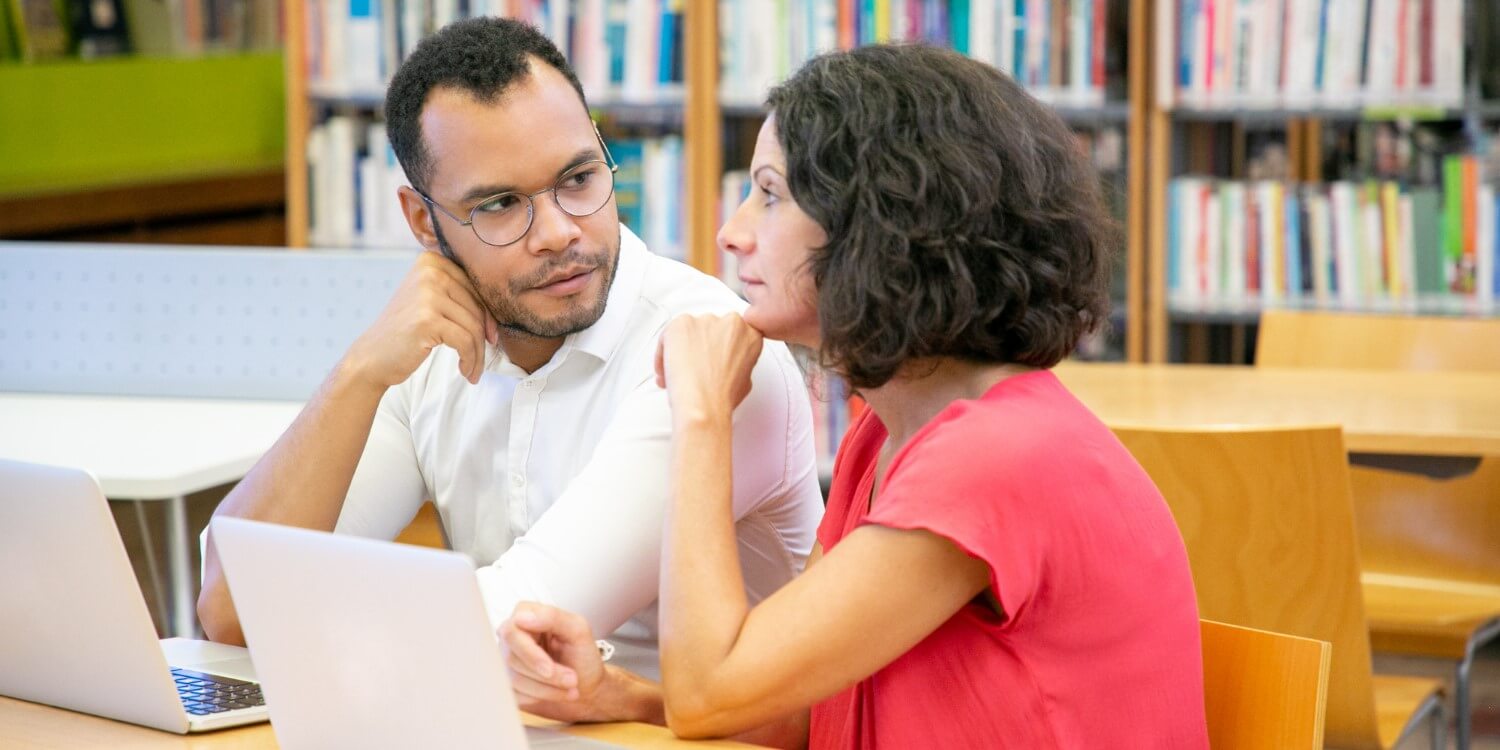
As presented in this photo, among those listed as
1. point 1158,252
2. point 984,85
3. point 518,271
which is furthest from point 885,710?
point 1158,252

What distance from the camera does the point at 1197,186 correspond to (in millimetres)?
3641

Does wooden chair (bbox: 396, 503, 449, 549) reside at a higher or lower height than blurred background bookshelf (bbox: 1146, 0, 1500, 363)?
lower

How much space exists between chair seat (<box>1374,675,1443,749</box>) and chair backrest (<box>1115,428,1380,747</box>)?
2.3 inches

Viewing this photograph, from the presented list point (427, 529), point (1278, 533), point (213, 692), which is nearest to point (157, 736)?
point (213, 692)

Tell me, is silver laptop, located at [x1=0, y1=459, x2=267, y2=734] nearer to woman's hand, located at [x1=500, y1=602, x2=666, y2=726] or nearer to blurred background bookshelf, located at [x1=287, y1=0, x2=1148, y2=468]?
woman's hand, located at [x1=500, y1=602, x2=666, y2=726]

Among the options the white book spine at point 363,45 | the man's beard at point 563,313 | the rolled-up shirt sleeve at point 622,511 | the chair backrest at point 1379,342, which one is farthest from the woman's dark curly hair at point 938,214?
the white book spine at point 363,45

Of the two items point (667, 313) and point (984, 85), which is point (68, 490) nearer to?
point (667, 313)

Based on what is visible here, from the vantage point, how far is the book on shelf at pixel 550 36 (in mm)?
3961

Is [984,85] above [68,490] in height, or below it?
above

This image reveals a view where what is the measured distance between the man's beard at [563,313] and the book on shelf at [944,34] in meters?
2.09

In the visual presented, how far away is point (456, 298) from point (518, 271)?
0.08 metres

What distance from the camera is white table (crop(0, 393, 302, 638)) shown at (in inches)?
82.3

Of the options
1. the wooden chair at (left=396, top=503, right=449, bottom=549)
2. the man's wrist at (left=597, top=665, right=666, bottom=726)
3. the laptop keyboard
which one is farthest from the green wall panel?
the man's wrist at (left=597, top=665, right=666, bottom=726)

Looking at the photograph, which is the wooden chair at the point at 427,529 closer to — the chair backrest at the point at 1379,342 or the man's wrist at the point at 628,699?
the man's wrist at the point at 628,699
